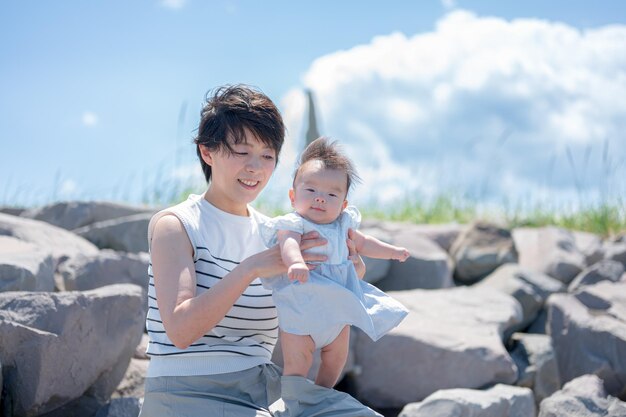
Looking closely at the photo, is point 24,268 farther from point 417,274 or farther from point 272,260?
point 417,274

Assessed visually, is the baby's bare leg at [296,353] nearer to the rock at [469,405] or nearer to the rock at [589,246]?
the rock at [469,405]

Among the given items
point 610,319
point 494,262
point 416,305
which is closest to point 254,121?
point 416,305

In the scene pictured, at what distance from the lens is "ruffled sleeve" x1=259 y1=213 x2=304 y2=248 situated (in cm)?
267

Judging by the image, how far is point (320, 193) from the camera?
2.76 m

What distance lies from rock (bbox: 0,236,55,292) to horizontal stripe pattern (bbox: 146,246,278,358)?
1488 millimetres

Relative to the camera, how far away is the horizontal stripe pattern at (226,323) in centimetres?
265

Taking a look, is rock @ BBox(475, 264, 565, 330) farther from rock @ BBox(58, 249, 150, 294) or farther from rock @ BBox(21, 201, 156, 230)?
rock @ BBox(21, 201, 156, 230)

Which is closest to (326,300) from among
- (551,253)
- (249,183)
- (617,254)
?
(249,183)

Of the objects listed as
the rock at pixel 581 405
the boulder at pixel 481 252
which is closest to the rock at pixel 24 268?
the rock at pixel 581 405

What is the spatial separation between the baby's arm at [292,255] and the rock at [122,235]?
3.78m

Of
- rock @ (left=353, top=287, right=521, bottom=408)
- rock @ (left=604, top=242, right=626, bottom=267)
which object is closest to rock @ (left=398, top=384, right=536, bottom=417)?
rock @ (left=353, top=287, right=521, bottom=408)

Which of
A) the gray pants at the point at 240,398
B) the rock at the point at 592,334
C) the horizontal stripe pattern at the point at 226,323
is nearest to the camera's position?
the gray pants at the point at 240,398

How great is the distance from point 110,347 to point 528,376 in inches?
105

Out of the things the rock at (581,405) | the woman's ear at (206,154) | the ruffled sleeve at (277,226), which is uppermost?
the woman's ear at (206,154)
